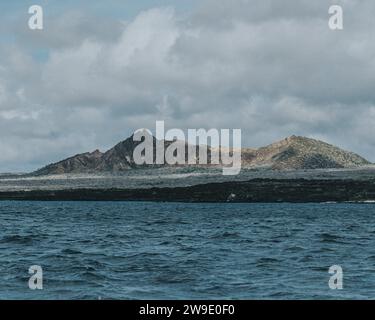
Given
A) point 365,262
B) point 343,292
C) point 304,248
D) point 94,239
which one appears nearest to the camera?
point 343,292

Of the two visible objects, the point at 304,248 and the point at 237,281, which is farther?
the point at 304,248

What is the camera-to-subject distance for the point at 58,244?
60.2 meters

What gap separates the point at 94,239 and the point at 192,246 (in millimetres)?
13764

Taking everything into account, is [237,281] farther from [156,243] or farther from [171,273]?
[156,243]

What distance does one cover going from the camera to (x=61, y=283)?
1382 inches

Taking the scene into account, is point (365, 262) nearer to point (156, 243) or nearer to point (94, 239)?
point (156, 243)

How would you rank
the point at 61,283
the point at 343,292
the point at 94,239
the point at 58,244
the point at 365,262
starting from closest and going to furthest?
the point at 343,292
the point at 61,283
the point at 365,262
the point at 58,244
the point at 94,239

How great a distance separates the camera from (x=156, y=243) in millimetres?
62156
